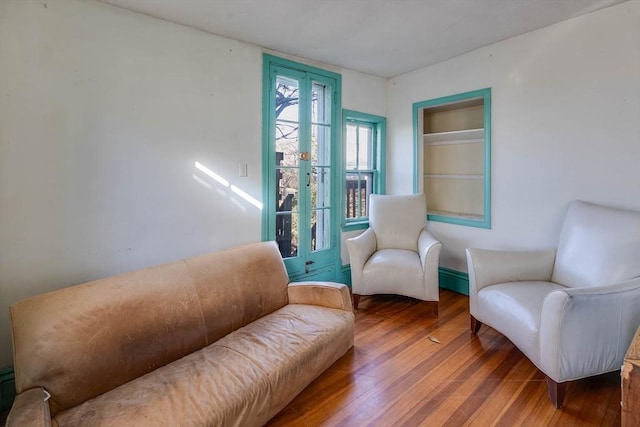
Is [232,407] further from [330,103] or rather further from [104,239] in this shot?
[330,103]

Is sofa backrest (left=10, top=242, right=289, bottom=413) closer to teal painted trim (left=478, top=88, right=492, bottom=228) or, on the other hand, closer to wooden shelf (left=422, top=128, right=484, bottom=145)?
teal painted trim (left=478, top=88, right=492, bottom=228)

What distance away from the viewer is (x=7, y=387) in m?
1.73

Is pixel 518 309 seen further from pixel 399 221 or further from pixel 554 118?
pixel 554 118

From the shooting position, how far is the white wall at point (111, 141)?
175cm

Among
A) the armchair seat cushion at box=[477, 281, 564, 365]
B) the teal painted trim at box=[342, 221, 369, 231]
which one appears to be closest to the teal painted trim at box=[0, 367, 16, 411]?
the teal painted trim at box=[342, 221, 369, 231]

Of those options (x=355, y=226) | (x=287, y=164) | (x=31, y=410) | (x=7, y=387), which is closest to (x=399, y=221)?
(x=355, y=226)

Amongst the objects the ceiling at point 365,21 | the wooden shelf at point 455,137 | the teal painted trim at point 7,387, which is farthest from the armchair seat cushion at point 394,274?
the teal painted trim at point 7,387

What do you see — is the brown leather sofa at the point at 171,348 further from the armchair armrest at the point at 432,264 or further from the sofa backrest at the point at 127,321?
the armchair armrest at the point at 432,264

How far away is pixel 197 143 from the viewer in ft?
7.81

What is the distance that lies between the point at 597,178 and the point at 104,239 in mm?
3553

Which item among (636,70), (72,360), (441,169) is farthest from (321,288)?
(636,70)

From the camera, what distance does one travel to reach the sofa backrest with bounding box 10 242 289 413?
1.36 metres

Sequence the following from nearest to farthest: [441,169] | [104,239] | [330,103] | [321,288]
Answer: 1. [104,239]
2. [321,288]
3. [330,103]
4. [441,169]

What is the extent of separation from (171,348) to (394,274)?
1.87 meters
